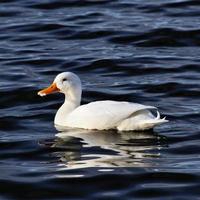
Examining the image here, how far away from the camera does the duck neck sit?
14.1 meters

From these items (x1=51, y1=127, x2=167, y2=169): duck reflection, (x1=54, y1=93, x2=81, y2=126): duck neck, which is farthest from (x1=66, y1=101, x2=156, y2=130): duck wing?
(x1=54, y1=93, x2=81, y2=126): duck neck

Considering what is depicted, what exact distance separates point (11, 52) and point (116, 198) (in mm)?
9009

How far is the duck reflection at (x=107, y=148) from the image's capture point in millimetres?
12055

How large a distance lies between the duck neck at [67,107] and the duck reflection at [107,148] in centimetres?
16

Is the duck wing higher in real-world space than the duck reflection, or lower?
higher

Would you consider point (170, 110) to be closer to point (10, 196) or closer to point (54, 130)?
point (54, 130)

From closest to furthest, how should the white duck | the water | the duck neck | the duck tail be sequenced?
the water
the duck tail
the white duck
the duck neck

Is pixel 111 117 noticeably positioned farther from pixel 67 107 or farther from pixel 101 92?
pixel 101 92

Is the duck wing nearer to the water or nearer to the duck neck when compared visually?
the water

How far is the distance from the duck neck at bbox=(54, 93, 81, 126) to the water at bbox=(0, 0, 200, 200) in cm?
22

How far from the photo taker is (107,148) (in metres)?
12.8

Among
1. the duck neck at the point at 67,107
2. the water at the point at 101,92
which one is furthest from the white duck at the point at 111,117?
the water at the point at 101,92

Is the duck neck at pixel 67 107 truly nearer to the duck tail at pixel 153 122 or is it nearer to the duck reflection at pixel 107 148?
the duck reflection at pixel 107 148

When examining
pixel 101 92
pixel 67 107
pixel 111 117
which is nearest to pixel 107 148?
pixel 111 117
